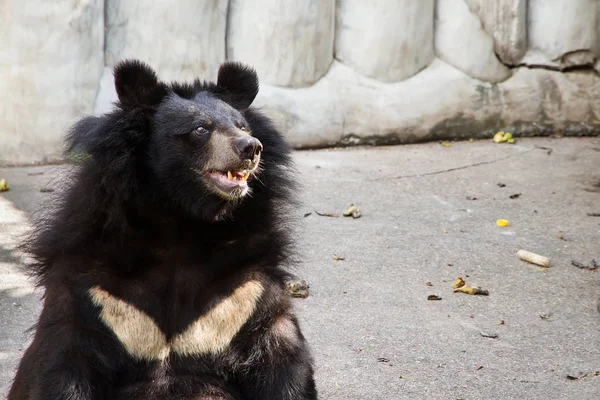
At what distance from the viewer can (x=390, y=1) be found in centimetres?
841

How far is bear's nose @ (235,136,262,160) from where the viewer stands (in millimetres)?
3373

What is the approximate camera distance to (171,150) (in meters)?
3.50

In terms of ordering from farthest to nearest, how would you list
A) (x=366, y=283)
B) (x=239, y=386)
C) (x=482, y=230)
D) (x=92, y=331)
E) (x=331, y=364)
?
(x=482, y=230) < (x=366, y=283) < (x=331, y=364) < (x=239, y=386) < (x=92, y=331)

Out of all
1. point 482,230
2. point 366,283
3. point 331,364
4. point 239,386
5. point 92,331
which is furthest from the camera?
point 482,230

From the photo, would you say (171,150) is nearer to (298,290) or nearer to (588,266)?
(298,290)

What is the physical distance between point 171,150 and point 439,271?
271 centimetres

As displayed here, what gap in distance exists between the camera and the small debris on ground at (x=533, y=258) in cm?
594

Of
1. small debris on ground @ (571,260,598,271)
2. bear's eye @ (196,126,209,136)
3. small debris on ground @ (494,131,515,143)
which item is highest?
bear's eye @ (196,126,209,136)

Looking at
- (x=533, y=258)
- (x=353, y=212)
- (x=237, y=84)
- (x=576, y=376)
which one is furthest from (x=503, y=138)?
(x=237, y=84)

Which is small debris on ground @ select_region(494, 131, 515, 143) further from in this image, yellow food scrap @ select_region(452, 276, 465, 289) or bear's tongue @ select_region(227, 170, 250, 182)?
bear's tongue @ select_region(227, 170, 250, 182)

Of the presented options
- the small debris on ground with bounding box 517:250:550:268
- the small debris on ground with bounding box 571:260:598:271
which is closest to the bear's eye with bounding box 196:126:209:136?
the small debris on ground with bounding box 517:250:550:268

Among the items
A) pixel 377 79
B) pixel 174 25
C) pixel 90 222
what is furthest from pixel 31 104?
pixel 90 222

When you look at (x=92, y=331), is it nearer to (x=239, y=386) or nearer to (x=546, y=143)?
(x=239, y=386)

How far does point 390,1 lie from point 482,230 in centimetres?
264
